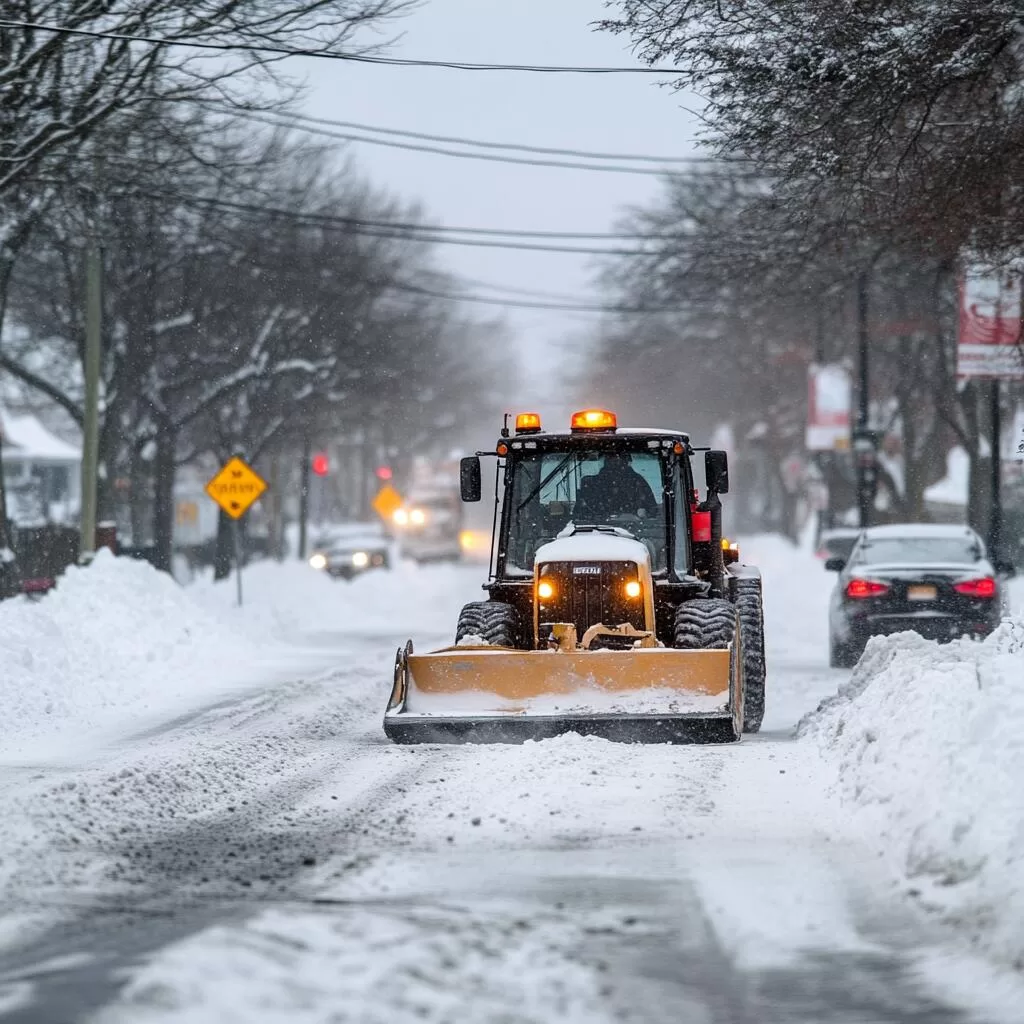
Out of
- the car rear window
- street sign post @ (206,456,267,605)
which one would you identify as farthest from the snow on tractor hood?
street sign post @ (206,456,267,605)

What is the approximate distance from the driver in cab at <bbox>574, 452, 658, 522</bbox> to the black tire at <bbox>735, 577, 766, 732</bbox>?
1.11 metres

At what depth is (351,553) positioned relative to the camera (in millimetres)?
53094

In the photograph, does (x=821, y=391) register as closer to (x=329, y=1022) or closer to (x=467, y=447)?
(x=329, y=1022)

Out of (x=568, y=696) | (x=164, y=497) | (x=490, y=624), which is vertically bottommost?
(x=568, y=696)

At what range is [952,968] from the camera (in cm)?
609

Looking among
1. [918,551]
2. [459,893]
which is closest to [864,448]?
[918,551]

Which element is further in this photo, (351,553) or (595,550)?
(351,553)

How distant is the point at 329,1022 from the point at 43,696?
1049 centimetres

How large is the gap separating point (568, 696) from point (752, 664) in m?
2.11

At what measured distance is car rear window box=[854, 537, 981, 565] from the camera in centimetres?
2120

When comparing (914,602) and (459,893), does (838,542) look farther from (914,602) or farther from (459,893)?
(459,893)

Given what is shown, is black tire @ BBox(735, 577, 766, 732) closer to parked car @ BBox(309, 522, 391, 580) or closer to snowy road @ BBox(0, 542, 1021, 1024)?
snowy road @ BBox(0, 542, 1021, 1024)

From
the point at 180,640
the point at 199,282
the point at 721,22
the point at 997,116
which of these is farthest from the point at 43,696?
the point at 199,282

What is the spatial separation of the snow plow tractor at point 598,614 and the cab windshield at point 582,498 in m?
0.01
